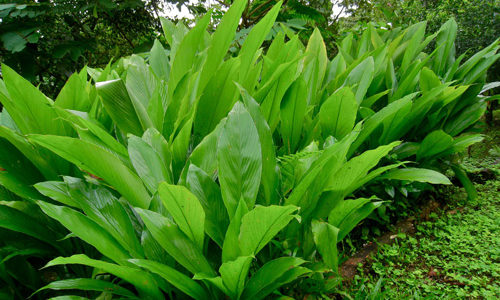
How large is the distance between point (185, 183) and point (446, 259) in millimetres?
1247

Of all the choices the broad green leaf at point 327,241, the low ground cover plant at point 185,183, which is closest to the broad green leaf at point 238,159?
the low ground cover plant at point 185,183

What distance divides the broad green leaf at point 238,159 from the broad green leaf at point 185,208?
105mm

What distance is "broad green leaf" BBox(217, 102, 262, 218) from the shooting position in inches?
34.8

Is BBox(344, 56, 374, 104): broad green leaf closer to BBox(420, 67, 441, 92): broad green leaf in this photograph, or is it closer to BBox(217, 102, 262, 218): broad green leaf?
BBox(420, 67, 441, 92): broad green leaf

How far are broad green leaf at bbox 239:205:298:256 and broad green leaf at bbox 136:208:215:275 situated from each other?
0.12m

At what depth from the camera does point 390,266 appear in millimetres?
1429

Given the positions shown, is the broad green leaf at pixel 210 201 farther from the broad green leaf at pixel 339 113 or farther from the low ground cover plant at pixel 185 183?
the broad green leaf at pixel 339 113

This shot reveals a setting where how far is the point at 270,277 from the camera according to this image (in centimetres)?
86

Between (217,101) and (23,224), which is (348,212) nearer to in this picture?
(217,101)

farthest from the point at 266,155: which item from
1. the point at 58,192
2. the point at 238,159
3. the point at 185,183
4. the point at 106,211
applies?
the point at 58,192

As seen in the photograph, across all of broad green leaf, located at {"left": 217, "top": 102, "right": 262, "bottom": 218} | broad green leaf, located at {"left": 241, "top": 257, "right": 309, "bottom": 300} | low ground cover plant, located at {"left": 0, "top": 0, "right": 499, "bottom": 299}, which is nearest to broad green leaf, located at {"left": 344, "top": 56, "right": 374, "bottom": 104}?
low ground cover plant, located at {"left": 0, "top": 0, "right": 499, "bottom": 299}

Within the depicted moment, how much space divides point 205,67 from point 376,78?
111cm

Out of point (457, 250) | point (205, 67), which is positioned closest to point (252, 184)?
point (205, 67)

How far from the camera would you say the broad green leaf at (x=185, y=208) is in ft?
2.44
